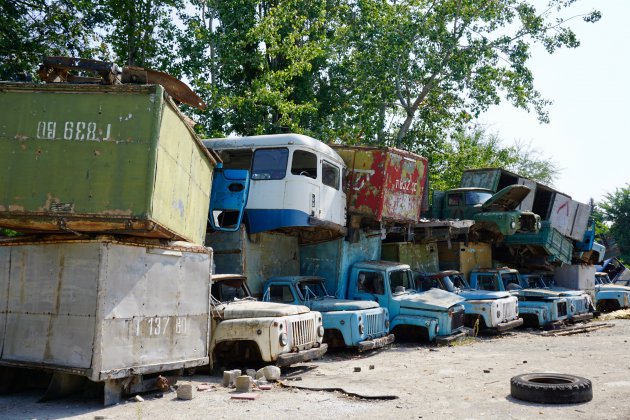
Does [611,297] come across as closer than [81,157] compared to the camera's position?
No

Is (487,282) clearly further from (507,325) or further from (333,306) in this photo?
(333,306)

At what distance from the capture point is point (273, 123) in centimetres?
2105

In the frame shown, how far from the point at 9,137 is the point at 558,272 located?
18.9 m

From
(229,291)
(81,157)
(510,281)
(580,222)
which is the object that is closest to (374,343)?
(229,291)

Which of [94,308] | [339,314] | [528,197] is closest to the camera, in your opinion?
[94,308]

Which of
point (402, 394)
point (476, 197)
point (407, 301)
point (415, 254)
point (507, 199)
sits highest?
point (476, 197)

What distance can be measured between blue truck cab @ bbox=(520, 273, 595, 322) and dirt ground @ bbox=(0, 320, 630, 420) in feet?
21.2

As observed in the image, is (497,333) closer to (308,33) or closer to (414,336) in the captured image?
(414,336)

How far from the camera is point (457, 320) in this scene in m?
13.3

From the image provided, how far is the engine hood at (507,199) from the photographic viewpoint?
18.6 metres

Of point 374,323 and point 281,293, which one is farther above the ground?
point 281,293

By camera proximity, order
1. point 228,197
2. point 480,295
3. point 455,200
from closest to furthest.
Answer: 1. point 228,197
2. point 480,295
3. point 455,200

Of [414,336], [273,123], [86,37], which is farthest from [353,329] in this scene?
[86,37]

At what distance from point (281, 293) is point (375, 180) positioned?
4332 millimetres
